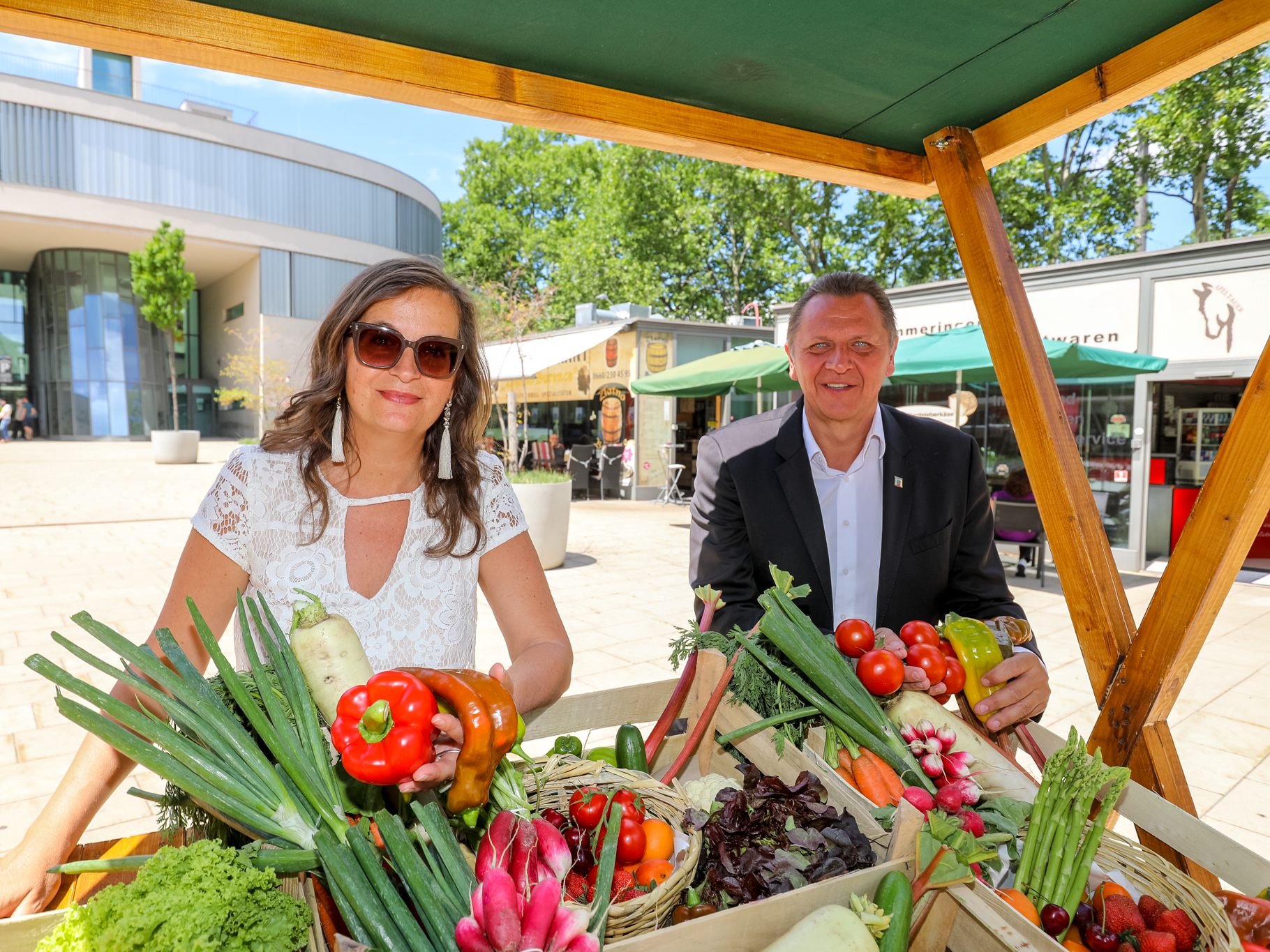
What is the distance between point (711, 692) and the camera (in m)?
1.90

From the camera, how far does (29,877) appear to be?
54.8 inches

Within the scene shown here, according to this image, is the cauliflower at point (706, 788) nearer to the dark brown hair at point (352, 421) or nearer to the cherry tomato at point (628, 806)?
the cherry tomato at point (628, 806)

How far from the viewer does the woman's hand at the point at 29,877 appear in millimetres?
1366

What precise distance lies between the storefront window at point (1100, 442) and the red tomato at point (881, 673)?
988 cm

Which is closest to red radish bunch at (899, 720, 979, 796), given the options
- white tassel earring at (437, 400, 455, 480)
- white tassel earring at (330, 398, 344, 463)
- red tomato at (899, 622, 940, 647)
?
red tomato at (899, 622, 940, 647)

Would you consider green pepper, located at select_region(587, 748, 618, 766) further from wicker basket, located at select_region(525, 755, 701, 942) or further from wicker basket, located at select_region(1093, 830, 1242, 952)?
wicker basket, located at select_region(1093, 830, 1242, 952)

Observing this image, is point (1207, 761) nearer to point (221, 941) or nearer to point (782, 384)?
point (221, 941)

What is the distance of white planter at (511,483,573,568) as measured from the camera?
923 centimetres

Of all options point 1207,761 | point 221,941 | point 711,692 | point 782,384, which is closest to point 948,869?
point 711,692

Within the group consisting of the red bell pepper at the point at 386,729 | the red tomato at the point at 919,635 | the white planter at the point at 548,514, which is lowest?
the white planter at the point at 548,514

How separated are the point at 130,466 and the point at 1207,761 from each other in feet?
80.8

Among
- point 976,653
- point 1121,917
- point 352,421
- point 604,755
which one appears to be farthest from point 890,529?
point 352,421

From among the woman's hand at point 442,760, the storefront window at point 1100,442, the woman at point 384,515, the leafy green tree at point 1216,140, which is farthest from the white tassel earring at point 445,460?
the leafy green tree at point 1216,140

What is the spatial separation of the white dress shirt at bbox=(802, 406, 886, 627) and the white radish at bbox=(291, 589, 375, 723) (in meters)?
1.79
